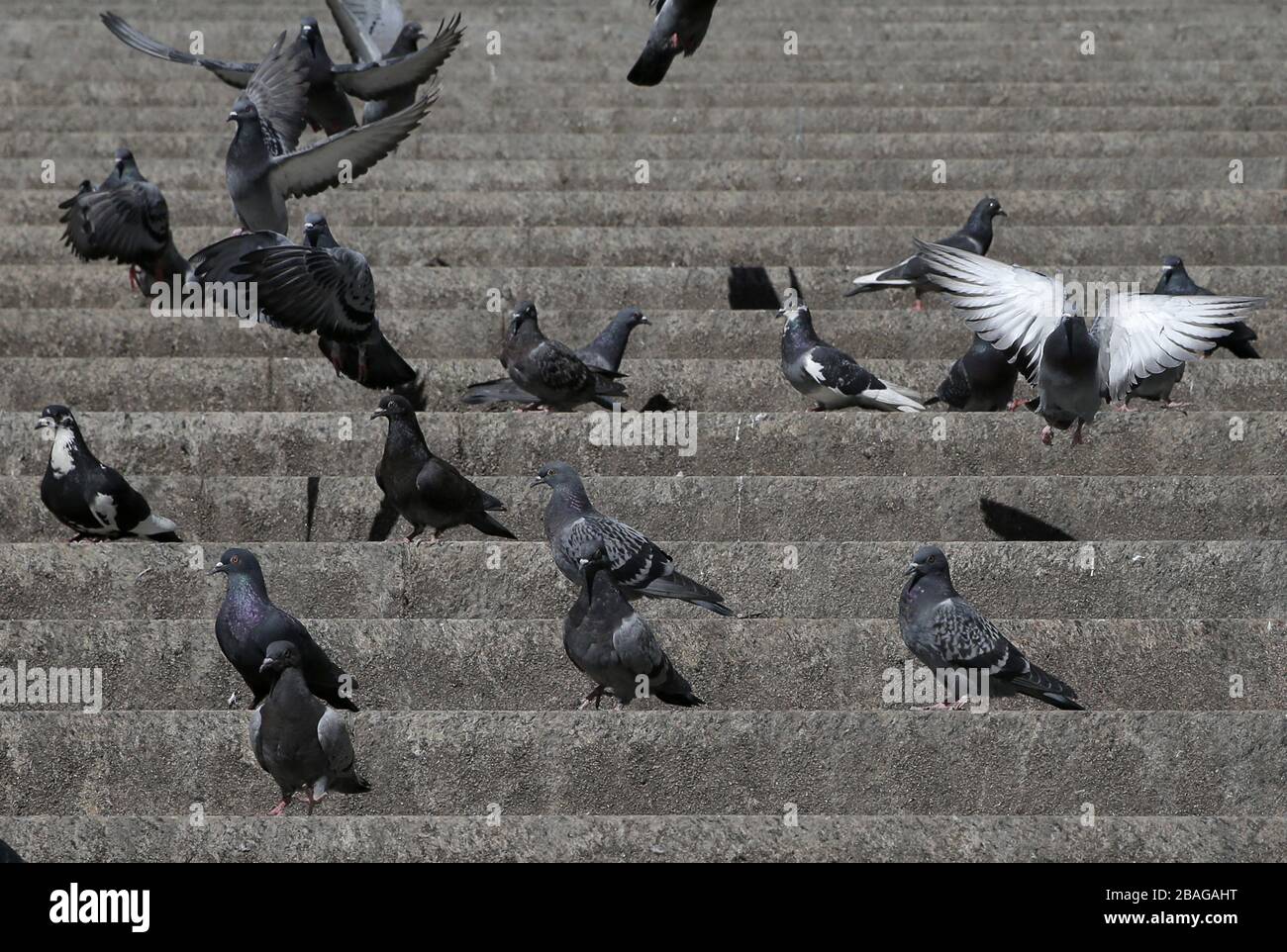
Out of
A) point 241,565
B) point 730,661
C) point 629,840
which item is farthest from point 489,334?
point 629,840

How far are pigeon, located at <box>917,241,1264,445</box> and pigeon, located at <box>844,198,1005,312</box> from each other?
1.11 meters

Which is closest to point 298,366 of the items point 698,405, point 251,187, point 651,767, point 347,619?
point 251,187

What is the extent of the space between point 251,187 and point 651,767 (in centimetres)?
475

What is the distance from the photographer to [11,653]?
5.59 metres

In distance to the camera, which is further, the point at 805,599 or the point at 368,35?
the point at 368,35

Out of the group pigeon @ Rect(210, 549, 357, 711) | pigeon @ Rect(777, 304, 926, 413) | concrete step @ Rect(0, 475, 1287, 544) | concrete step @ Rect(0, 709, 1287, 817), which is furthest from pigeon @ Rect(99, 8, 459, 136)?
concrete step @ Rect(0, 709, 1287, 817)

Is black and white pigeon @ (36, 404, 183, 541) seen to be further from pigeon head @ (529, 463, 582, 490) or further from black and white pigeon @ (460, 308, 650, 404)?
black and white pigeon @ (460, 308, 650, 404)

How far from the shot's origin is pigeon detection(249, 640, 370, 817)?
193 inches

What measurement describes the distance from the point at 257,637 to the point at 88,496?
4.82ft

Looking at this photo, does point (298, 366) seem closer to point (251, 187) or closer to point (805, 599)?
point (251, 187)

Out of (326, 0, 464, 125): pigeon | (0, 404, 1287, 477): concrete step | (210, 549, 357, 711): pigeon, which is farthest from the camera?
(326, 0, 464, 125): pigeon

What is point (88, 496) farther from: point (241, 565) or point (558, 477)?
point (558, 477)

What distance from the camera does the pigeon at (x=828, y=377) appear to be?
7.62 metres

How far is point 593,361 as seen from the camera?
7.93 m
